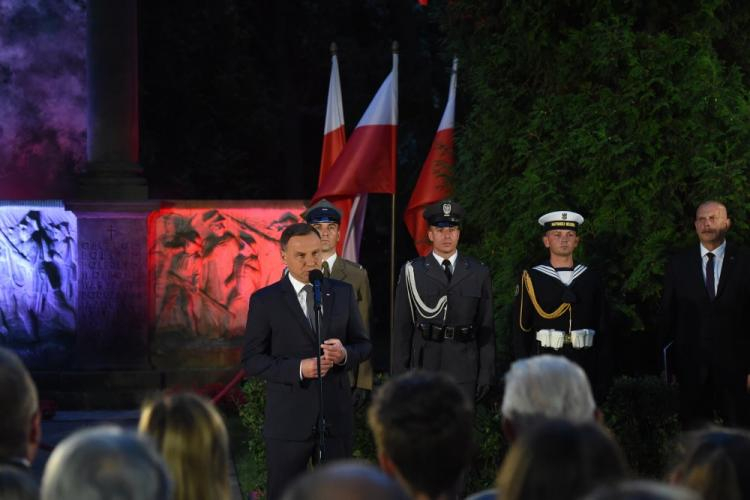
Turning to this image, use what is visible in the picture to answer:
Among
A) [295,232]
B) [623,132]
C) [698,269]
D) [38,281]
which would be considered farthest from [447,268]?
[38,281]

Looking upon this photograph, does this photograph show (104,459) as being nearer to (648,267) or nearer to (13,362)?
(13,362)

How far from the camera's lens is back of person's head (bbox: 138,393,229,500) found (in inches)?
157

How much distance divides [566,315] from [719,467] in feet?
19.1

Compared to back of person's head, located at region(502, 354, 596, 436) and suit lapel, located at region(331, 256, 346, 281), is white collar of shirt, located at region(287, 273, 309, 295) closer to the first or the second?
suit lapel, located at region(331, 256, 346, 281)

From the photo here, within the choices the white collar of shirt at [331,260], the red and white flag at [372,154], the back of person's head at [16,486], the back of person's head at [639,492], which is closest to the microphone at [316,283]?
the white collar of shirt at [331,260]

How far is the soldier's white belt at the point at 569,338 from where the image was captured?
9.23 meters

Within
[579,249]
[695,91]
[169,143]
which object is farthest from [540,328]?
[169,143]

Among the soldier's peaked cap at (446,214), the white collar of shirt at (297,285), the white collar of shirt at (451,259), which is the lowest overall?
the white collar of shirt at (297,285)

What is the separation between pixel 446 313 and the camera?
9.47 meters

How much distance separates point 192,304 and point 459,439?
41.7ft

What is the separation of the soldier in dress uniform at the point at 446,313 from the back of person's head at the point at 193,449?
17.5 ft

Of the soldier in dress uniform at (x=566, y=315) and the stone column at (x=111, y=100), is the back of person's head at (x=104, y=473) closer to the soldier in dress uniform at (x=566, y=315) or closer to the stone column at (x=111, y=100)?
the soldier in dress uniform at (x=566, y=315)

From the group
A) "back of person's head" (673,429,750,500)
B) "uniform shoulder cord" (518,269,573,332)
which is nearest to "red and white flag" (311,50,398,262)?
"uniform shoulder cord" (518,269,573,332)

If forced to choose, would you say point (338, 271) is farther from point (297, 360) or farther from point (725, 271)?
point (725, 271)
